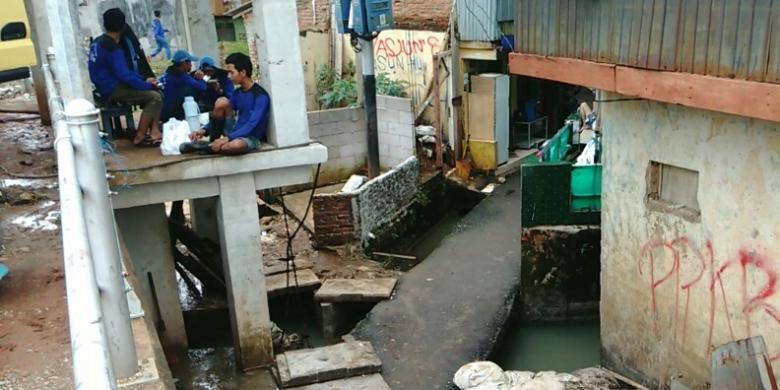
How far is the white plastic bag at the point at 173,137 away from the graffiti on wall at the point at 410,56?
8720mm

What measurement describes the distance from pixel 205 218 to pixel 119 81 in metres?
3.68

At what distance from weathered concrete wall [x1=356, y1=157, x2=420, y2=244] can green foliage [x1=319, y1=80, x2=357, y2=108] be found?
3541 millimetres

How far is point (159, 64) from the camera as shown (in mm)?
16125

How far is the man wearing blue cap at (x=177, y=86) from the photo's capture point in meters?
8.37

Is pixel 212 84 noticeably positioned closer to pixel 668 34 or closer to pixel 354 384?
pixel 354 384

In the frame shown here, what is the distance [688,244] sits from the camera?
6.72m

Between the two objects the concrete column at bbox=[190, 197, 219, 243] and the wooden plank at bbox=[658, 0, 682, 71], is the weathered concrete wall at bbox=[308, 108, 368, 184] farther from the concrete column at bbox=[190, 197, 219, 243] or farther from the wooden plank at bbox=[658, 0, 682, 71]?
the wooden plank at bbox=[658, 0, 682, 71]

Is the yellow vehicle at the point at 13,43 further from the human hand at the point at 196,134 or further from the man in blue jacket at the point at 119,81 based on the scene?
the human hand at the point at 196,134

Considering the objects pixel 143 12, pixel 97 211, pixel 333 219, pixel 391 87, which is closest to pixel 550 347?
pixel 333 219

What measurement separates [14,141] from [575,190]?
7302mm

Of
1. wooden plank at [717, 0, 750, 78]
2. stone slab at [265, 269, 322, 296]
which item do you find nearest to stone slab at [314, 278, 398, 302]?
stone slab at [265, 269, 322, 296]

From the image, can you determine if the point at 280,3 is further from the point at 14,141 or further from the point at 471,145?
the point at 471,145

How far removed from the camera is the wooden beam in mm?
5113

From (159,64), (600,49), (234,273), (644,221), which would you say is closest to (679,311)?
(644,221)
